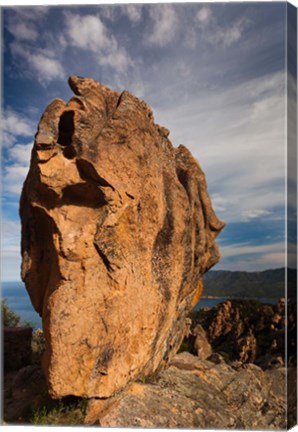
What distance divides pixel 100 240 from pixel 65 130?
2231 millimetres

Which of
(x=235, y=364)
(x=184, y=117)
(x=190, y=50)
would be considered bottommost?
(x=235, y=364)

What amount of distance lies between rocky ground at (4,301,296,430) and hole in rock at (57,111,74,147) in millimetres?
4741

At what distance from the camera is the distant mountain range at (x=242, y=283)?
984 cm

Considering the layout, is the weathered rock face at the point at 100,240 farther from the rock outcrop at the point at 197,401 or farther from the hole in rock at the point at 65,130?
the rock outcrop at the point at 197,401

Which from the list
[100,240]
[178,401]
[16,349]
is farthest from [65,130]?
[16,349]

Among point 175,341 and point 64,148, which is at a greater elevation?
point 64,148

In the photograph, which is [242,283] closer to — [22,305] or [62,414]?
[22,305]

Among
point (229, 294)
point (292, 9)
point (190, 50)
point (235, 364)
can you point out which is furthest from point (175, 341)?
point (229, 294)

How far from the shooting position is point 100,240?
23.6 ft

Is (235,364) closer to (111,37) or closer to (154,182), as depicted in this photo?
(154,182)

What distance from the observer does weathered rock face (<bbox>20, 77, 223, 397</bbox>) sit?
6.79 metres

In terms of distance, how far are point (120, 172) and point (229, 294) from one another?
1513cm

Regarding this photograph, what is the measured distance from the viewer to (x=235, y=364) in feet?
36.8

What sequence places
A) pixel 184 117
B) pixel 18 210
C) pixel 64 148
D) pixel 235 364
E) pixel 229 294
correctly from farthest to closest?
pixel 229 294
pixel 235 364
pixel 184 117
pixel 18 210
pixel 64 148
